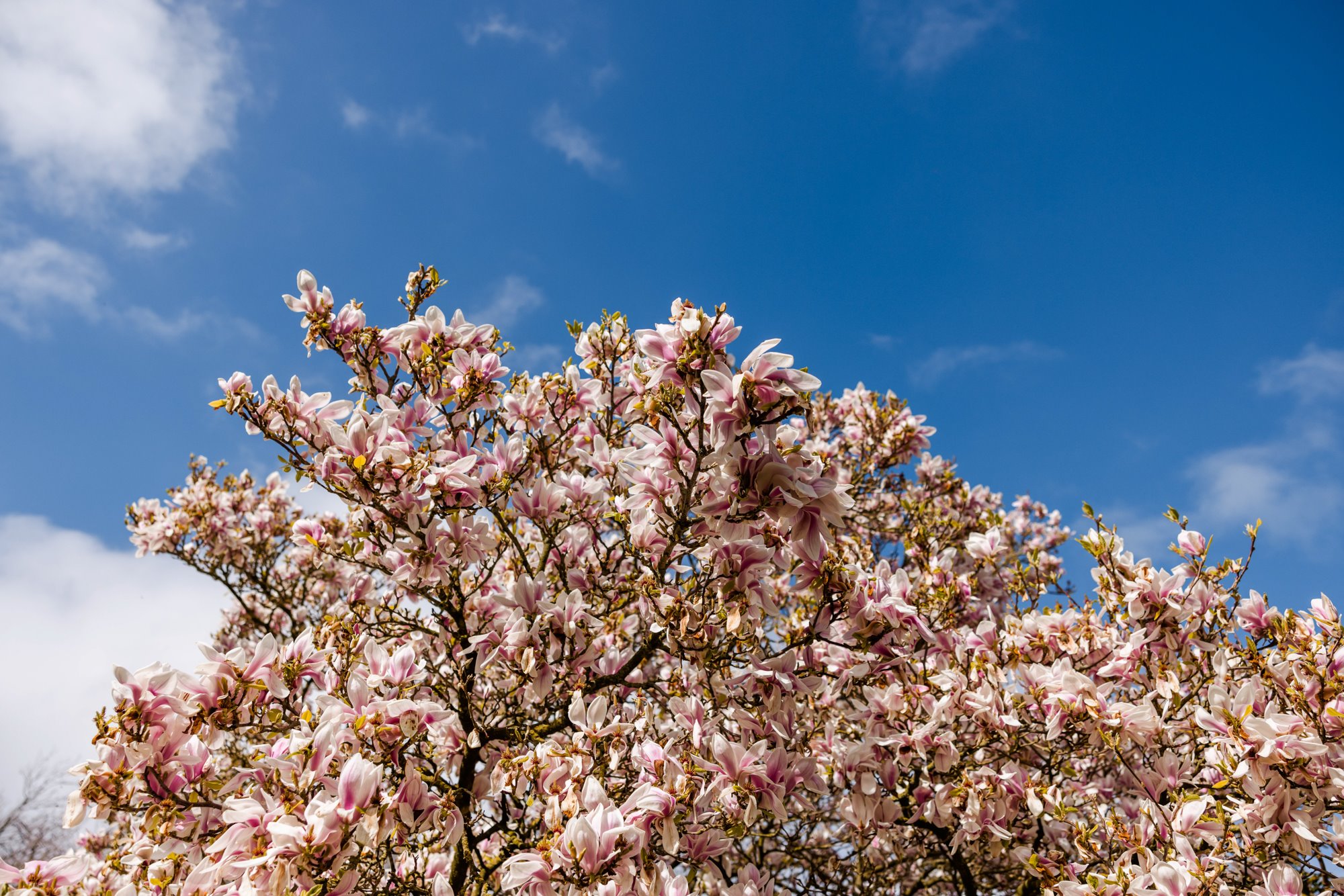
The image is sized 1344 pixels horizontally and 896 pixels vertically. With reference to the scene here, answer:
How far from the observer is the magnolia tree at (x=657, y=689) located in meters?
2.66

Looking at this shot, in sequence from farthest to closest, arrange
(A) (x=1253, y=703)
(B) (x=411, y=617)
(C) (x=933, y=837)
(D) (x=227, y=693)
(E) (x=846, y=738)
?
(C) (x=933, y=837)
(E) (x=846, y=738)
(B) (x=411, y=617)
(A) (x=1253, y=703)
(D) (x=227, y=693)

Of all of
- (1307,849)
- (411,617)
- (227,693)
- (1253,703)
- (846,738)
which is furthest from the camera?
(846,738)

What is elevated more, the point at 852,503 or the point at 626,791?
the point at 852,503

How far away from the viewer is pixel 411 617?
419cm

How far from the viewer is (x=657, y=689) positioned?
4062mm

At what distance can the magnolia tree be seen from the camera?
2662 millimetres

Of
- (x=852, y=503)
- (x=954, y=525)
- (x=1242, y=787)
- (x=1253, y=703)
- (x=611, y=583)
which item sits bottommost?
(x=1242, y=787)

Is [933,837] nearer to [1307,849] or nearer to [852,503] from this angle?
[1307,849]

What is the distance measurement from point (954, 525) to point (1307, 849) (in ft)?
8.70

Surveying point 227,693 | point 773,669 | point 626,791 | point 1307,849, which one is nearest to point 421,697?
point 227,693

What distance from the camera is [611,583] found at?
4.25 metres

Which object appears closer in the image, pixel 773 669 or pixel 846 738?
pixel 773 669

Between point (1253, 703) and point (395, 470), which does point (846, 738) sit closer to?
point (1253, 703)

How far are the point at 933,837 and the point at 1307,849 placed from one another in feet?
8.09
